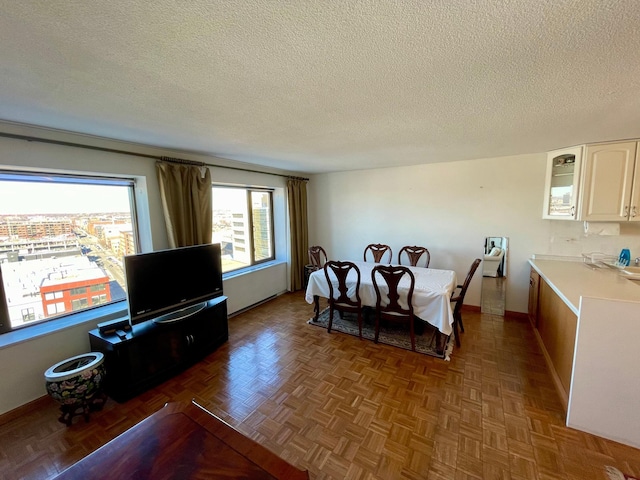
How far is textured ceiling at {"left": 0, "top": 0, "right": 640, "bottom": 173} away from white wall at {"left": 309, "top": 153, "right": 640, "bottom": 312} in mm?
1374

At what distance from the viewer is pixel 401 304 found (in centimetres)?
298

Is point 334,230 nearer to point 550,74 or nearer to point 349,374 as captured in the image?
point 349,374

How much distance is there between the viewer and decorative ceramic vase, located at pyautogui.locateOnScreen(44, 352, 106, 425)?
6.40ft

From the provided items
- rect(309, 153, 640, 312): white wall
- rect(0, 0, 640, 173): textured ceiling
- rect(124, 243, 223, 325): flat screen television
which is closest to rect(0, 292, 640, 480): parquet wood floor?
rect(124, 243, 223, 325): flat screen television

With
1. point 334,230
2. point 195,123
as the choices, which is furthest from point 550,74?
point 334,230

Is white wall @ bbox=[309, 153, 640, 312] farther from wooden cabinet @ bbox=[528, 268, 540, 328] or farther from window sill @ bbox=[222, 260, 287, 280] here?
window sill @ bbox=[222, 260, 287, 280]

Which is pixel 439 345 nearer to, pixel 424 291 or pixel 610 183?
pixel 424 291

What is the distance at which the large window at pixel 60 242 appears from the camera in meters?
2.19

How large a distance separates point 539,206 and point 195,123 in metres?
4.16

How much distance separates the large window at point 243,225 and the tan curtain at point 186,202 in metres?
0.52

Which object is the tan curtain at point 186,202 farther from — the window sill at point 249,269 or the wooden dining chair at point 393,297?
the wooden dining chair at point 393,297

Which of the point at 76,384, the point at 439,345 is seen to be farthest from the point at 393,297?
the point at 76,384

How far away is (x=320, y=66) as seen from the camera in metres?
1.24

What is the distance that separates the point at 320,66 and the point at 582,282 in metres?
2.96
